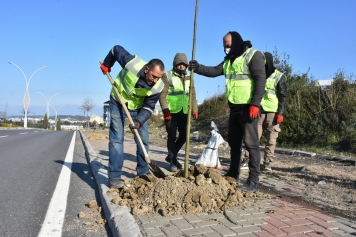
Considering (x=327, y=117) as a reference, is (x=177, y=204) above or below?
below

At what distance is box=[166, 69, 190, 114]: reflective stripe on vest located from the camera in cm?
520

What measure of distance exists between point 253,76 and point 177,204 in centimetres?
180

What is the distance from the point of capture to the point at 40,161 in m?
7.35

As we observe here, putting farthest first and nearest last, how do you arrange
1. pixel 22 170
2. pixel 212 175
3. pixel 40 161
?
Answer: pixel 40 161, pixel 22 170, pixel 212 175

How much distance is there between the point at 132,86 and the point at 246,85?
142cm

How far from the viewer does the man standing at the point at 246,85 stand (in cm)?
381

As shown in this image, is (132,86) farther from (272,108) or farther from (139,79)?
(272,108)

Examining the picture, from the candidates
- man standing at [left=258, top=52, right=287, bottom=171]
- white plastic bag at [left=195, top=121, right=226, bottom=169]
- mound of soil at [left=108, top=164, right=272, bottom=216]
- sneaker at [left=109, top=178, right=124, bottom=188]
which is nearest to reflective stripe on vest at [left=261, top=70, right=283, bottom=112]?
man standing at [left=258, top=52, right=287, bottom=171]

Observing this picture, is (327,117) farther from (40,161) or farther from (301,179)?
(40,161)

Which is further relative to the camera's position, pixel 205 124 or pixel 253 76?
pixel 205 124

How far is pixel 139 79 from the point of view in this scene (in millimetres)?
3947

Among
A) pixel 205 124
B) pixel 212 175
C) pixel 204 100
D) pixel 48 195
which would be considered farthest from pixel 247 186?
pixel 204 100

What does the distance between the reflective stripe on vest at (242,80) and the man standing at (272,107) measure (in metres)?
1.61

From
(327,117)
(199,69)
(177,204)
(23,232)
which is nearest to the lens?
(23,232)
